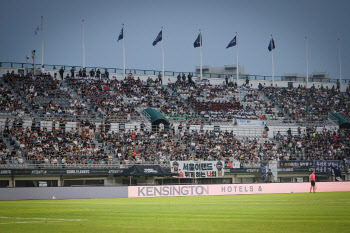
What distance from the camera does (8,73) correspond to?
6306 cm

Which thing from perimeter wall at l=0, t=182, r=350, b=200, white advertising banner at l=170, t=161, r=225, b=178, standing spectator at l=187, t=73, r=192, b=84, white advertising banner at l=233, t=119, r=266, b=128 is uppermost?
standing spectator at l=187, t=73, r=192, b=84

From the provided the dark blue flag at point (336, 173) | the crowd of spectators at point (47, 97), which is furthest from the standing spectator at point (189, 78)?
the dark blue flag at point (336, 173)

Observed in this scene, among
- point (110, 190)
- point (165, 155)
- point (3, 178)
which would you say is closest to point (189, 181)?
point (165, 155)

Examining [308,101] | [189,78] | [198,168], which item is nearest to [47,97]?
[198,168]

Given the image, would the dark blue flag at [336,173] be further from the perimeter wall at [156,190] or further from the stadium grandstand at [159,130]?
the perimeter wall at [156,190]

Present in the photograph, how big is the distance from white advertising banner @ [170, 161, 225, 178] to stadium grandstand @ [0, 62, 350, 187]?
97mm

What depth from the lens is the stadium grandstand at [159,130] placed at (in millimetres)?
51250

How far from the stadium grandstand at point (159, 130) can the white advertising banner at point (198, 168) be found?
0.32ft

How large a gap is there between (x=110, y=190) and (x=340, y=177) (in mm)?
28417

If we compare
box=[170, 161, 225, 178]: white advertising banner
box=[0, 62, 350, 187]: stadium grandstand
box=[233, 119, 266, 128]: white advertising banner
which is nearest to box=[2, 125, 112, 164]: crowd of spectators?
box=[0, 62, 350, 187]: stadium grandstand

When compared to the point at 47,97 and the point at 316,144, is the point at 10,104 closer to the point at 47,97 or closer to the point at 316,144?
the point at 47,97

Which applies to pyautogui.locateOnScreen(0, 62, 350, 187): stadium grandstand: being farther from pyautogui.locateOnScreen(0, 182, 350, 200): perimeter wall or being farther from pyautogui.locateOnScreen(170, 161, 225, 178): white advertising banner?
pyautogui.locateOnScreen(0, 182, 350, 200): perimeter wall

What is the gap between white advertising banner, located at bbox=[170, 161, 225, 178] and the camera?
50875 millimetres

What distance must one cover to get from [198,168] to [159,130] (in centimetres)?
1010
